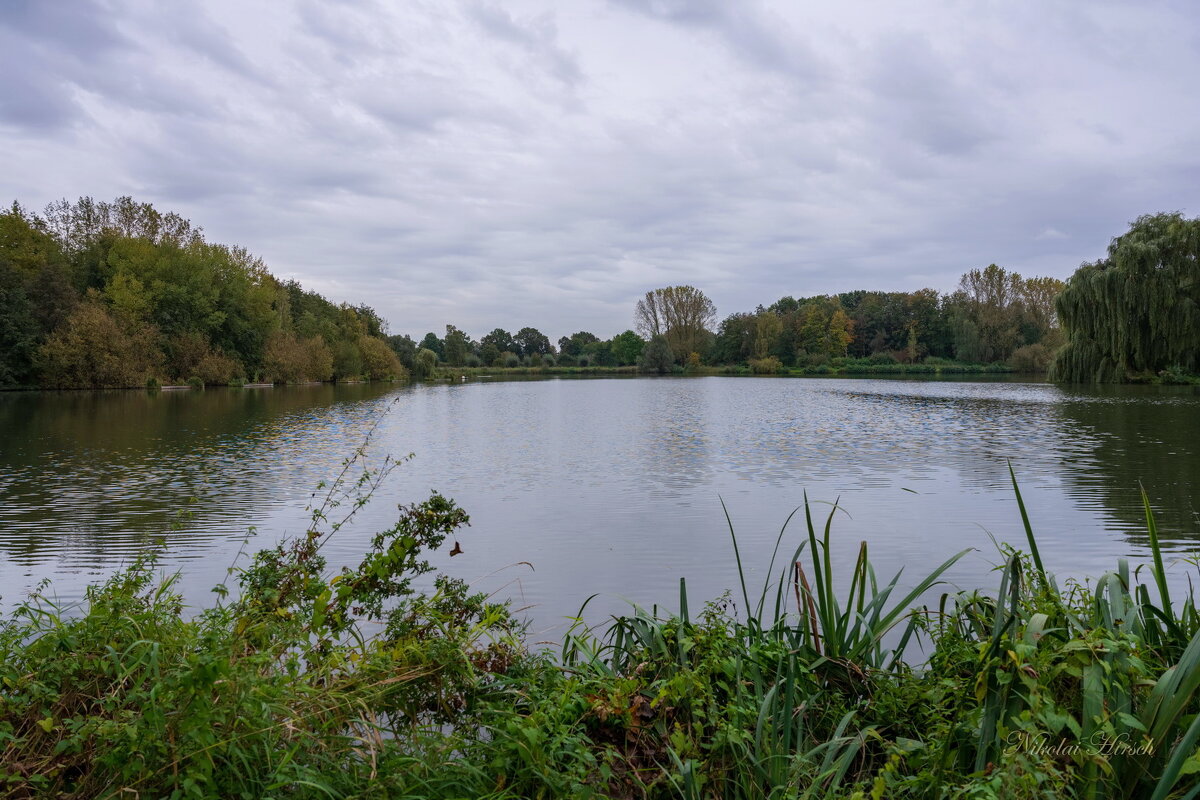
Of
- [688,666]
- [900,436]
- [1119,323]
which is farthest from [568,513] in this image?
[1119,323]

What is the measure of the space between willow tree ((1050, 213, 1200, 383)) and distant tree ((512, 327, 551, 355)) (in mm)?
87956

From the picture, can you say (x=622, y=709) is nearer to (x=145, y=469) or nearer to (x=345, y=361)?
(x=145, y=469)

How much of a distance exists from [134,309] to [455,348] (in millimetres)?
55505

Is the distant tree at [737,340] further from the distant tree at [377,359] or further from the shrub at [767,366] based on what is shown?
the distant tree at [377,359]

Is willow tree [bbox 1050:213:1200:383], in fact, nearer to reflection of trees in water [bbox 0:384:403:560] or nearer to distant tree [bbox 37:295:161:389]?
reflection of trees in water [bbox 0:384:403:560]

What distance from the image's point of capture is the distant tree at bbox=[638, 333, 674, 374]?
85.1 m

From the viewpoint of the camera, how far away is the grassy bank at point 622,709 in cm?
198

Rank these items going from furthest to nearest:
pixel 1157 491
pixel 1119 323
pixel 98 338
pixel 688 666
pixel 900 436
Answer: pixel 98 338 < pixel 1119 323 < pixel 900 436 < pixel 1157 491 < pixel 688 666

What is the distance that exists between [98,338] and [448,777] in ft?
135

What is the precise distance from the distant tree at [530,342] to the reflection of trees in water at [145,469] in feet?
307

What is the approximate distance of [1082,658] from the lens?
6.38 ft

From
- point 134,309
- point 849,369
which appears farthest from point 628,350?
point 134,309

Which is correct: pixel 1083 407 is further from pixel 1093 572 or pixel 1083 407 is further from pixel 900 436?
pixel 1093 572

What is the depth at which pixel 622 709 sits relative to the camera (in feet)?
8.18
